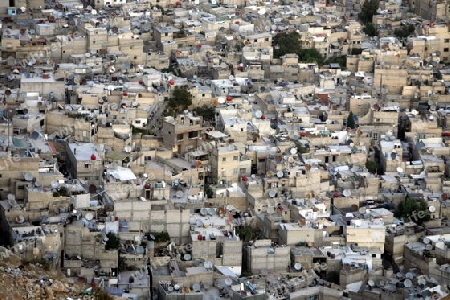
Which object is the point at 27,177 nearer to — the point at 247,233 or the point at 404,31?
the point at 247,233

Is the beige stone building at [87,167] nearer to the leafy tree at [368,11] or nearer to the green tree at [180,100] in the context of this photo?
the green tree at [180,100]

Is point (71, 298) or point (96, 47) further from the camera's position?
point (96, 47)

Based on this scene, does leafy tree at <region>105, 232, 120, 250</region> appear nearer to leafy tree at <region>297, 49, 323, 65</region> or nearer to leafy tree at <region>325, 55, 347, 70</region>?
leafy tree at <region>297, 49, 323, 65</region>

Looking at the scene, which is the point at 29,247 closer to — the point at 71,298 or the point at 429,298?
the point at 71,298

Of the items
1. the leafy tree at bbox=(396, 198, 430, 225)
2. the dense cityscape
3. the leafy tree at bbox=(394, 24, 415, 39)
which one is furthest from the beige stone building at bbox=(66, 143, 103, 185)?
the leafy tree at bbox=(394, 24, 415, 39)

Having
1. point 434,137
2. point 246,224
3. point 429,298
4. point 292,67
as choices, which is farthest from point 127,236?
point 292,67

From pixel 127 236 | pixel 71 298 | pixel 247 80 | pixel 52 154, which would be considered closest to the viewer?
pixel 71 298
